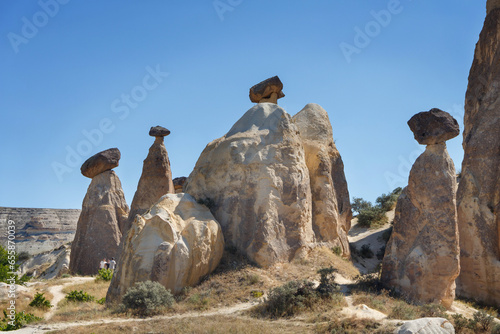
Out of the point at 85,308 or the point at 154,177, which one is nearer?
the point at 85,308

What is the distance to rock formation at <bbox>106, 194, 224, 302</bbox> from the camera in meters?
13.7

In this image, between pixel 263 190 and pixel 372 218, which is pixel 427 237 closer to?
pixel 263 190

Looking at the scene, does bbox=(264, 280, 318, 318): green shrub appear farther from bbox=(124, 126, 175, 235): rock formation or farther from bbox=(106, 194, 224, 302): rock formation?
bbox=(124, 126, 175, 235): rock formation

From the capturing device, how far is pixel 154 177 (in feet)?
74.9

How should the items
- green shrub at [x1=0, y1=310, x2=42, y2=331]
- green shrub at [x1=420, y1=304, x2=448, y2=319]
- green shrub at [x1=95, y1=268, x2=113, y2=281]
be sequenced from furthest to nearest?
green shrub at [x1=95, y1=268, x2=113, y2=281]
green shrub at [x1=420, y1=304, x2=448, y2=319]
green shrub at [x1=0, y1=310, x2=42, y2=331]

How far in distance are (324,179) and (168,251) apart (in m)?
7.25

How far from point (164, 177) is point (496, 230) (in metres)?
13.2

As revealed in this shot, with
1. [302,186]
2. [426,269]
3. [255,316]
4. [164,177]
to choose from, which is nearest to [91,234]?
[164,177]

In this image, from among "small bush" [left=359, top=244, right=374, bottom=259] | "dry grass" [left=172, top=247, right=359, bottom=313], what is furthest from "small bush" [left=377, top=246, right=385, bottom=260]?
"dry grass" [left=172, top=247, right=359, bottom=313]

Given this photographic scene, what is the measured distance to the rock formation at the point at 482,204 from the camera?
1562 cm

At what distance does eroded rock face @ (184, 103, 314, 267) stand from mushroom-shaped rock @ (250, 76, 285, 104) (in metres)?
4.06

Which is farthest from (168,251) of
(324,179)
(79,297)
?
(324,179)

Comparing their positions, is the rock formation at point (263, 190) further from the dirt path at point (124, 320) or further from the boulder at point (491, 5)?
the boulder at point (491, 5)

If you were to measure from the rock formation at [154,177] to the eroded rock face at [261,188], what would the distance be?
17.3ft
